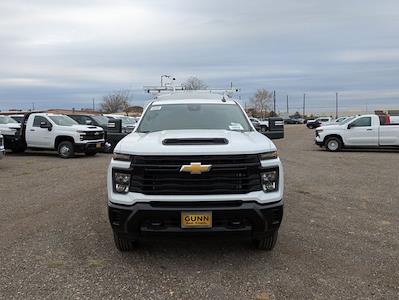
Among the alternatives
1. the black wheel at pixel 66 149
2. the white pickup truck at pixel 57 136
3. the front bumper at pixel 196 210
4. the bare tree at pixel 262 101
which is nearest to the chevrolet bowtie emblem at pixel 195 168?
the front bumper at pixel 196 210

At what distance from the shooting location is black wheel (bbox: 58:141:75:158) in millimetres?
17953

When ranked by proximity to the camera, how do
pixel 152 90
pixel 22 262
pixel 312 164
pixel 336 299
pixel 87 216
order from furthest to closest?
pixel 312 164 → pixel 152 90 → pixel 87 216 → pixel 22 262 → pixel 336 299

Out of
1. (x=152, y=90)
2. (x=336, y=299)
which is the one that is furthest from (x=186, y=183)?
(x=152, y=90)

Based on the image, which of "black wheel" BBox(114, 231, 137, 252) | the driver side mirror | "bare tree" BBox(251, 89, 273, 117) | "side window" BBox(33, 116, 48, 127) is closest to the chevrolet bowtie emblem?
"black wheel" BBox(114, 231, 137, 252)

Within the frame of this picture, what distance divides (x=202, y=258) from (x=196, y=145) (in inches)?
53.6

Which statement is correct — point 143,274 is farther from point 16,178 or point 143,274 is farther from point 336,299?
point 16,178

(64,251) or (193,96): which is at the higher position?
(193,96)

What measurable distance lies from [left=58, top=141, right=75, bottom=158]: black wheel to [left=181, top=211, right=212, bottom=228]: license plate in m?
14.0

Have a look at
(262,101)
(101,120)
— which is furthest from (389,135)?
(262,101)

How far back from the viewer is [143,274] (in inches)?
193

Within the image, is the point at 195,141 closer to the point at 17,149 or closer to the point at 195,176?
the point at 195,176

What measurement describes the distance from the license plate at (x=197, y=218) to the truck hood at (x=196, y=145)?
604 millimetres

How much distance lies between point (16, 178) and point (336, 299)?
9.74 meters

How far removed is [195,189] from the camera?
4.85 metres
